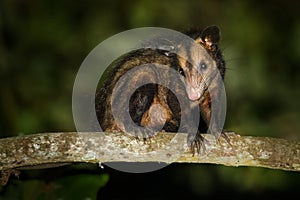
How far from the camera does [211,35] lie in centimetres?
425


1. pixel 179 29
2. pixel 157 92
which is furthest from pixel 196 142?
pixel 179 29

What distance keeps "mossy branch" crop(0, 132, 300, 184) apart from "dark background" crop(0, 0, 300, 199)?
2069 mm

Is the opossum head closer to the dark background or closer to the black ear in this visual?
the black ear

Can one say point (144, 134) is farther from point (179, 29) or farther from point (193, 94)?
point (179, 29)

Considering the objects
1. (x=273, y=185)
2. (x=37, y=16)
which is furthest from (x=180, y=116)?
(x=37, y=16)

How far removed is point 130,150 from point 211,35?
3.13 feet

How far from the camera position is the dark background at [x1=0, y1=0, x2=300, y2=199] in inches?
244

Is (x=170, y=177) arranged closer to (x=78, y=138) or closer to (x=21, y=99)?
(x=21, y=99)

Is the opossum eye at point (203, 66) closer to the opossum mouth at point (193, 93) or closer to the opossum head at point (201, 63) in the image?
the opossum head at point (201, 63)

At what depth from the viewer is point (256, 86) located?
663cm

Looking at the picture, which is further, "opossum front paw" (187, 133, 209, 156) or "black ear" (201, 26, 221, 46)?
"black ear" (201, 26, 221, 46)

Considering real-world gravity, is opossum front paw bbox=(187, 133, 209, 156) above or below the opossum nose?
below

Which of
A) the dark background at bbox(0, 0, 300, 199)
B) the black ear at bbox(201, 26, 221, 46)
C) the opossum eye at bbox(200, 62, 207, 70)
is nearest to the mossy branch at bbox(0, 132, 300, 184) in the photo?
the opossum eye at bbox(200, 62, 207, 70)

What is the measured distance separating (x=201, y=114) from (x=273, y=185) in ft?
6.97
